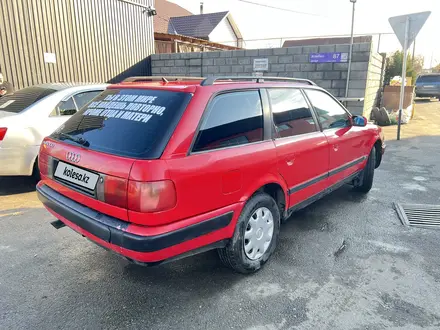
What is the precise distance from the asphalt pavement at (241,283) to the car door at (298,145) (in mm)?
573

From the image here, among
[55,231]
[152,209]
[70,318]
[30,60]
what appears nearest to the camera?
[152,209]

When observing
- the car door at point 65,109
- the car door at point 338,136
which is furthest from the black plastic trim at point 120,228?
the car door at point 65,109

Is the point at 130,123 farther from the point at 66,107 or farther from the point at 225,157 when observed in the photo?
the point at 66,107

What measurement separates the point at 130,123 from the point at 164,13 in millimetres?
34388

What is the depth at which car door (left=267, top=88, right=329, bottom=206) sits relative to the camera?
116 inches

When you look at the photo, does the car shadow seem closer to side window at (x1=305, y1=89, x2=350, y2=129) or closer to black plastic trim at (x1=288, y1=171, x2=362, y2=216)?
black plastic trim at (x1=288, y1=171, x2=362, y2=216)

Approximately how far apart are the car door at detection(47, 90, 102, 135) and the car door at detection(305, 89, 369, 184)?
334 centimetres

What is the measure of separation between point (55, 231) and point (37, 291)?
108cm

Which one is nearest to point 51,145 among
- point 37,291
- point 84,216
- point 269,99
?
point 84,216

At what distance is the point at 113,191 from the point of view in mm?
2135

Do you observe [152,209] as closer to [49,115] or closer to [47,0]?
[49,115]

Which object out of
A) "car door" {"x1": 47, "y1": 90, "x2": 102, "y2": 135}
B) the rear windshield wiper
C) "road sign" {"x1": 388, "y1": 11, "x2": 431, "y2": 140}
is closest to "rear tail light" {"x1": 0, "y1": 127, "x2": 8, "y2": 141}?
"car door" {"x1": 47, "y1": 90, "x2": 102, "y2": 135}

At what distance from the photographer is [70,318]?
223 centimetres

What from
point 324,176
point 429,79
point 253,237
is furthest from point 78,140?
point 429,79
